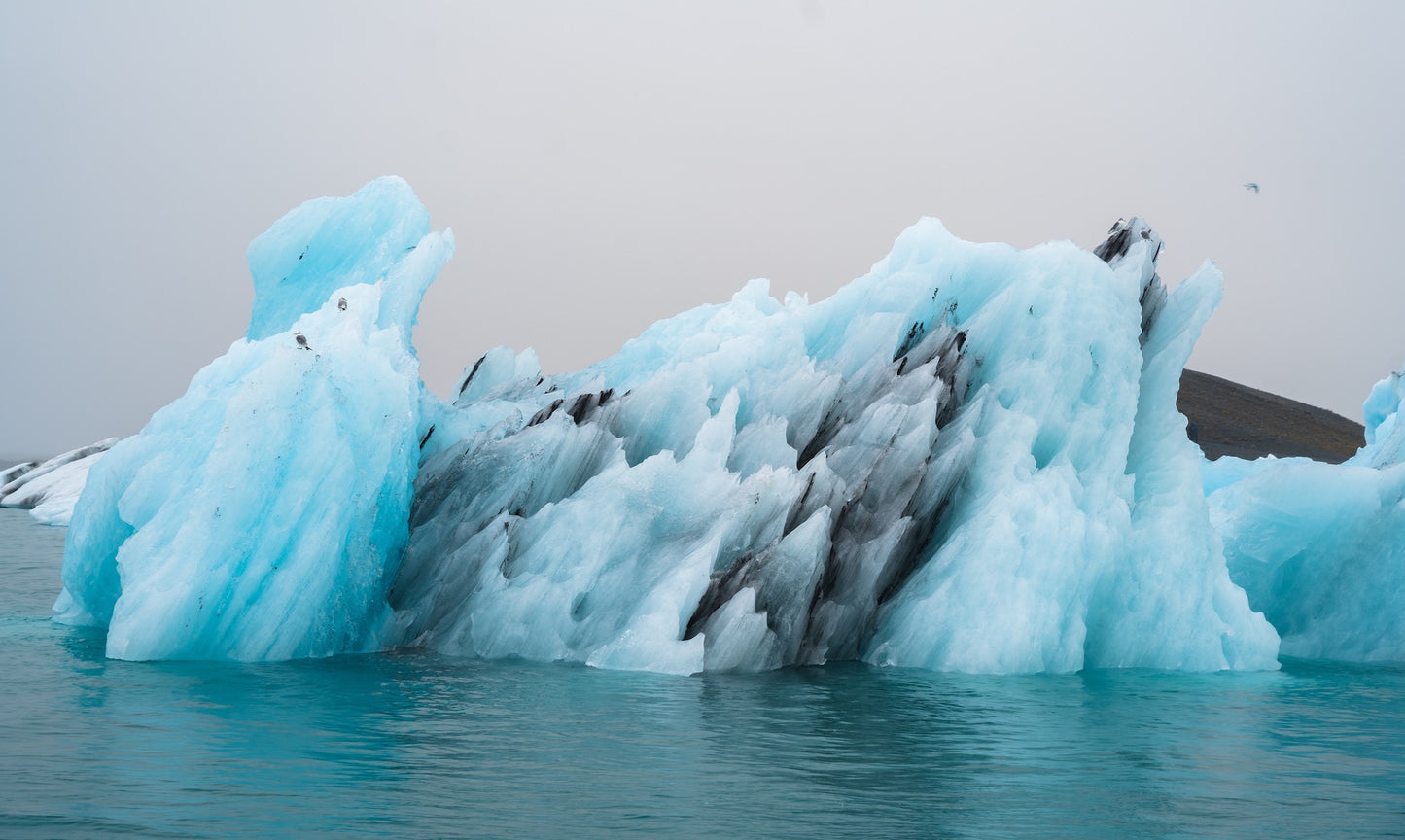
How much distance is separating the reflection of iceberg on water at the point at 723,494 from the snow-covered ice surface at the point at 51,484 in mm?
39894

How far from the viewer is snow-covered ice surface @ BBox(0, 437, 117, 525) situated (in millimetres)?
60312

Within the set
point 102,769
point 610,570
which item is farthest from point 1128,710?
point 102,769

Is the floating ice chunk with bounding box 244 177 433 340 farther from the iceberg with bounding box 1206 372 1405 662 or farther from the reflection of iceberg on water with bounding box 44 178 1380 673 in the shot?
the iceberg with bounding box 1206 372 1405 662

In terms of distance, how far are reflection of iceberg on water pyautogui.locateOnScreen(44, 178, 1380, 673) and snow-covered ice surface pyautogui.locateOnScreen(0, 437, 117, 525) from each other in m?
39.9

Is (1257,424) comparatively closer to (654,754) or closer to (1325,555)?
(1325,555)

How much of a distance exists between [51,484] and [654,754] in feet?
225

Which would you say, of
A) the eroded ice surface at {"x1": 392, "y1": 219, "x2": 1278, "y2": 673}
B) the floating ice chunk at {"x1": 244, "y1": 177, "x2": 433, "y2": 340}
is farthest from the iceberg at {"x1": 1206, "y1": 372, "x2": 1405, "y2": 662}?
the floating ice chunk at {"x1": 244, "y1": 177, "x2": 433, "y2": 340}

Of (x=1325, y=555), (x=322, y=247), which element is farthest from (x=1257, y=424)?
(x=322, y=247)

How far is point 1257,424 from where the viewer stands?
109812mm

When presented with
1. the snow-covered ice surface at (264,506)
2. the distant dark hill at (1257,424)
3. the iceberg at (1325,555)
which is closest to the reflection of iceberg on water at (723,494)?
the snow-covered ice surface at (264,506)

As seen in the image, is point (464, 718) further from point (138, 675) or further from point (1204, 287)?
point (1204, 287)

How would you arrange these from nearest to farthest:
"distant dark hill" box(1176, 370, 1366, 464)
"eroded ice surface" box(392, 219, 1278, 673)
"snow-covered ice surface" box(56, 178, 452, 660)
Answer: "snow-covered ice surface" box(56, 178, 452, 660), "eroded ice surface" box(392, 219, 1278, 673), "distant dark hill" box(1176, 370, 1366, 464)

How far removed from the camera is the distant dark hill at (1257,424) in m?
102

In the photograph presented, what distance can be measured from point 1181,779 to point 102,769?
11838mm
